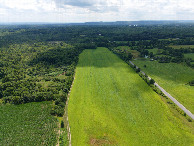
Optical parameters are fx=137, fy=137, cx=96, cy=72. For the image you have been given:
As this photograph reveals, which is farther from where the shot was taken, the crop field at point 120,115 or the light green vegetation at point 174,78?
the light green vegetation at point 174,78

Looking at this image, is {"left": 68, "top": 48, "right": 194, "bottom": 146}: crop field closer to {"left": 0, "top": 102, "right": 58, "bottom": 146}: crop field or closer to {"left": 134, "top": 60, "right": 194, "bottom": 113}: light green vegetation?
{"left": 0, "top": 102, "right": 58, "bottom": 146}: crop field

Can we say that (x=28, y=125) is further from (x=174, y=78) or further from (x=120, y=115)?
(x=174, y=78)

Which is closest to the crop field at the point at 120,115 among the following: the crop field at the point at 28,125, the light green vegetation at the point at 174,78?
the crop field at the point at 28,125

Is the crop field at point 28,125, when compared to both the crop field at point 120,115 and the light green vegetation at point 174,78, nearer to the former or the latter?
the crop field at point 120,115

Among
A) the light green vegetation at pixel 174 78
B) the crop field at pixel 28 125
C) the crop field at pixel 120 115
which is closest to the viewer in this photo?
the crop field at pixel 28 125

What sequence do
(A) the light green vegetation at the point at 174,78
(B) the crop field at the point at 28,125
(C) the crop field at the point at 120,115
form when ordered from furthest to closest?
(A) the light green vegetation at the point at 174,78 → (C) the crop field at the point at 120,115 → (B) the crop field at the point at 28,125

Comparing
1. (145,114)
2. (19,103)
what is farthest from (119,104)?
(19,103)

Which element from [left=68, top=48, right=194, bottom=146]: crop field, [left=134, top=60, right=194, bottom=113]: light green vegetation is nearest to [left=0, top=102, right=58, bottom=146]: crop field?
[left=68, top=48, right=194, bottom=146]: crop field
